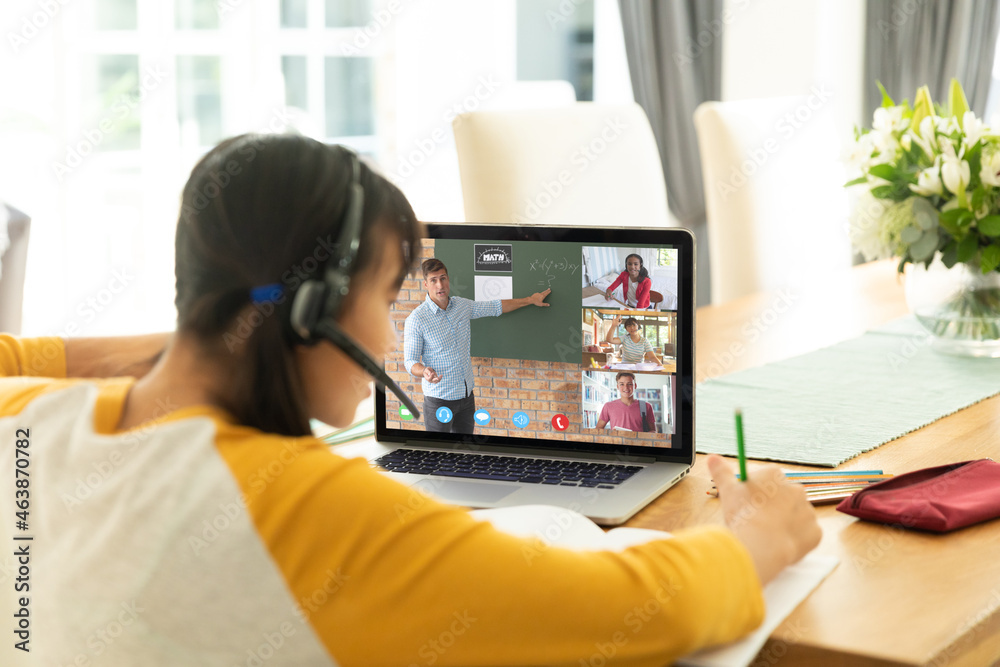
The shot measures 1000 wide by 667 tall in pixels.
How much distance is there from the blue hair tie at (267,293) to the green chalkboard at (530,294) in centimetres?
48

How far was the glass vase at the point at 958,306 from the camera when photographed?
61.7 inches

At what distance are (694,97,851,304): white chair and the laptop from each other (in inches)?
52.4

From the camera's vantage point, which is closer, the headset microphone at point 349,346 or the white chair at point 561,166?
the headset microphone at point 349,346

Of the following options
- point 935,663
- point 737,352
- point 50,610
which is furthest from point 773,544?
point 737,352

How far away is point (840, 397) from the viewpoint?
1408 mm

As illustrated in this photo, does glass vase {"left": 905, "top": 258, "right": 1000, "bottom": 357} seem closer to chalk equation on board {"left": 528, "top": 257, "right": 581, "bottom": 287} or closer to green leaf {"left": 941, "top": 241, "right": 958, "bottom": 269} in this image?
green leaf {"left": 941, "top": 241, "right": 958, "bottom": 269}

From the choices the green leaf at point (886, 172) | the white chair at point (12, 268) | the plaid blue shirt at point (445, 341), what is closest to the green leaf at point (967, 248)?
the green leaf at point (886, 172)

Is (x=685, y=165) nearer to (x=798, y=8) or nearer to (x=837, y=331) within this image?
(x=798, y=8)

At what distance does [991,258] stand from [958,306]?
16 centimetres

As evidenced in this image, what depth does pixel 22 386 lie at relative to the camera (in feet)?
2.60

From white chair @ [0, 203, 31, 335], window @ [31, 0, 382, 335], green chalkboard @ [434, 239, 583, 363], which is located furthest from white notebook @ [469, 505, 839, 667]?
window @ [31, 0, 382, 335]

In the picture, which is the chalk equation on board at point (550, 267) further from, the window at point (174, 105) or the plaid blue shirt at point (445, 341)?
the window at point (174, 105)

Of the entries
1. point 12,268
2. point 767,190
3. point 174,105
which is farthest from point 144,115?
point 767,190

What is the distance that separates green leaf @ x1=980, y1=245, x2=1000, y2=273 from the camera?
57.1 inches
